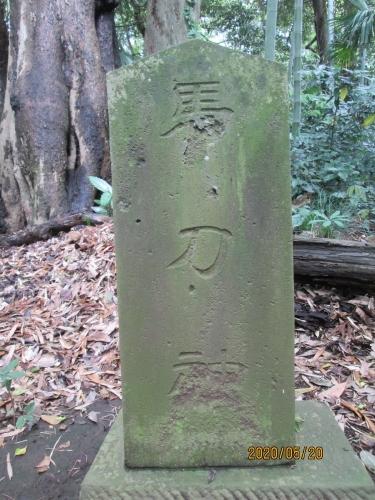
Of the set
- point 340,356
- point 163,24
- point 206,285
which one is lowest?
point 340,356

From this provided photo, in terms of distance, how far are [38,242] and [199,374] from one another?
334 cm

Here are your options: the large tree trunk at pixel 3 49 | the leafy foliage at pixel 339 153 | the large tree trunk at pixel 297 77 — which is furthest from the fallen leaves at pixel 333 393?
the large tree trunk at pixel 3 49

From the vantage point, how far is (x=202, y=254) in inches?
64.3

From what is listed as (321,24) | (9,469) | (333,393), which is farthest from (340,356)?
(321,24)

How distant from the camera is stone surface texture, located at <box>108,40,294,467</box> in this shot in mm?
1560

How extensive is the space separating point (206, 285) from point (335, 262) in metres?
1.91

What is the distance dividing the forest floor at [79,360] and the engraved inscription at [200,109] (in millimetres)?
1674

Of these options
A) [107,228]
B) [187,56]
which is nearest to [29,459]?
[187,56]


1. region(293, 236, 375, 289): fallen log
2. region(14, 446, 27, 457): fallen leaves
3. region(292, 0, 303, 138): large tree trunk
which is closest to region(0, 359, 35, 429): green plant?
region(14, 446, 27, 457): fallen leaves

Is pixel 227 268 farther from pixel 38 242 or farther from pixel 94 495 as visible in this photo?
pixel 38 242

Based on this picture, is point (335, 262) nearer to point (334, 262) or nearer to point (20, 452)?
point (334, 262)

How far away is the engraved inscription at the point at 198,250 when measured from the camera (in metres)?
1.62

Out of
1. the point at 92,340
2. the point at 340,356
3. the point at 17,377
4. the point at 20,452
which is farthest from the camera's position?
the point at 92,340

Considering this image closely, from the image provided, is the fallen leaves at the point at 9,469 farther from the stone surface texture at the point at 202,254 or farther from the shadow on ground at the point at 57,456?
the stone surface texture at the point at 202,254
